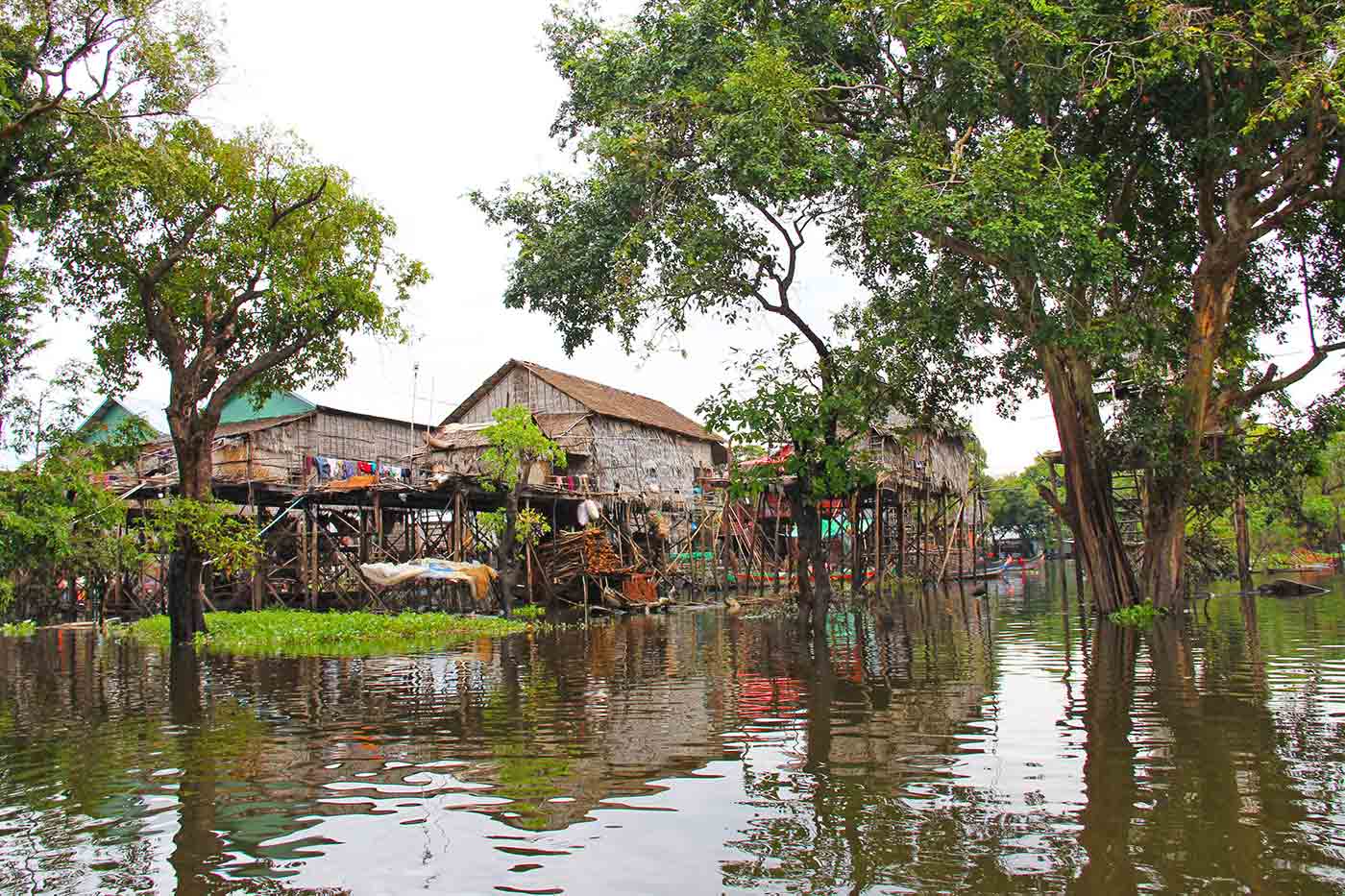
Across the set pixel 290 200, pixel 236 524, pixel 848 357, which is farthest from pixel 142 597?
pixel 848 357

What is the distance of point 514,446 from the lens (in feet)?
70.0

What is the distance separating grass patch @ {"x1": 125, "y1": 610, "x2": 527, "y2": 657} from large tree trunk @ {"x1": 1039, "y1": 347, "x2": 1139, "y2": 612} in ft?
32.2

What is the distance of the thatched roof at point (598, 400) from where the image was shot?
33531 millimetres

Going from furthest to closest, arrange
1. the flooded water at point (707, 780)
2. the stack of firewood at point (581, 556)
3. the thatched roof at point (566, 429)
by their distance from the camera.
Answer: the thatched roof at point (566, 429), the stack of firewood at point (581, 556), the flooded water at point (707, 780)

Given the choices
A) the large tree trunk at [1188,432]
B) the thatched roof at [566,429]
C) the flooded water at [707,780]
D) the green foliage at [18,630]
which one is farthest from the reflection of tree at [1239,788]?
the thatched roof at [566,429]

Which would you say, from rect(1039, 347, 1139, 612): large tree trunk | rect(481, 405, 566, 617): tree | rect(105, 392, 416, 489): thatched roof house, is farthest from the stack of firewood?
rect(1039, 347, 1139, 612): large tree trunk

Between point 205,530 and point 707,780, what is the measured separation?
12.6 m

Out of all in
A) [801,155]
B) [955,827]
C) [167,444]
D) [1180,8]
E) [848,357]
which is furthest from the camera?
[167,444]

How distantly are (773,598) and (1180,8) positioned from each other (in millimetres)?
16491

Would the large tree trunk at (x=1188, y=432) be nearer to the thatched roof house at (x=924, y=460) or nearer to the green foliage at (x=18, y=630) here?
the thatched roof house at (x=924, y=460)

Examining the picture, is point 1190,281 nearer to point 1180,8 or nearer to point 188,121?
point 1180,8

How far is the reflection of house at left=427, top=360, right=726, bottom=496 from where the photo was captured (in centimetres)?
3136

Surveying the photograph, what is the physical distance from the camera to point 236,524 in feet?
52.0

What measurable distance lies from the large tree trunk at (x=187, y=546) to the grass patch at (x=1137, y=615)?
556 inches
